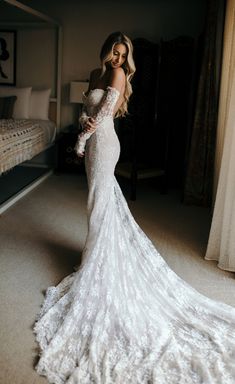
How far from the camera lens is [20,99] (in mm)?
4910

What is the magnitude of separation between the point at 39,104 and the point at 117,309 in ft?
11.8

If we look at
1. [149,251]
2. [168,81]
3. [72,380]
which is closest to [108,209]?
[149,251]

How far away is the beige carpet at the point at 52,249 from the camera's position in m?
1.90

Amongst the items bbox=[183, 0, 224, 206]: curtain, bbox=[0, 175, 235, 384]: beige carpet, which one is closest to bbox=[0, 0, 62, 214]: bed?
bbox=[0, 175, 235, 384]: beige carpet

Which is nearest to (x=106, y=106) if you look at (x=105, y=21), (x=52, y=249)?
(x=52, y=249)

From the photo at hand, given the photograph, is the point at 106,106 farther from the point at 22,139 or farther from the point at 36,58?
the point at 36,58

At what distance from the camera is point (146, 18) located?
15.7 feet

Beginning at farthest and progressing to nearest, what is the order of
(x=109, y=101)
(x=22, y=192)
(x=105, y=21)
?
(x=105, y=21), (x=22, y=192), (x=109, y=101)

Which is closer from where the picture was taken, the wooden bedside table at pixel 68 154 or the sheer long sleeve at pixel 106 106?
the sheer long sleeve at pixel 106 106

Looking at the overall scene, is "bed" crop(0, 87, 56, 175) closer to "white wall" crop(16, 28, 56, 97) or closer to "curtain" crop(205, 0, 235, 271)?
"white wall" crop(16, 28, 56, 97)

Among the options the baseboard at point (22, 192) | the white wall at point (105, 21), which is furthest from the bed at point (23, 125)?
the white wall at point (105, 21)

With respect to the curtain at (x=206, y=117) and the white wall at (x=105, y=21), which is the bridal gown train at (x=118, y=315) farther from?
the white wall at (x=105, y=21)

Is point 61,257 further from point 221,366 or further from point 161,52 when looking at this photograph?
point 161,52

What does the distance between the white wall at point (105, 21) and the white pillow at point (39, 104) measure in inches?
13.8
